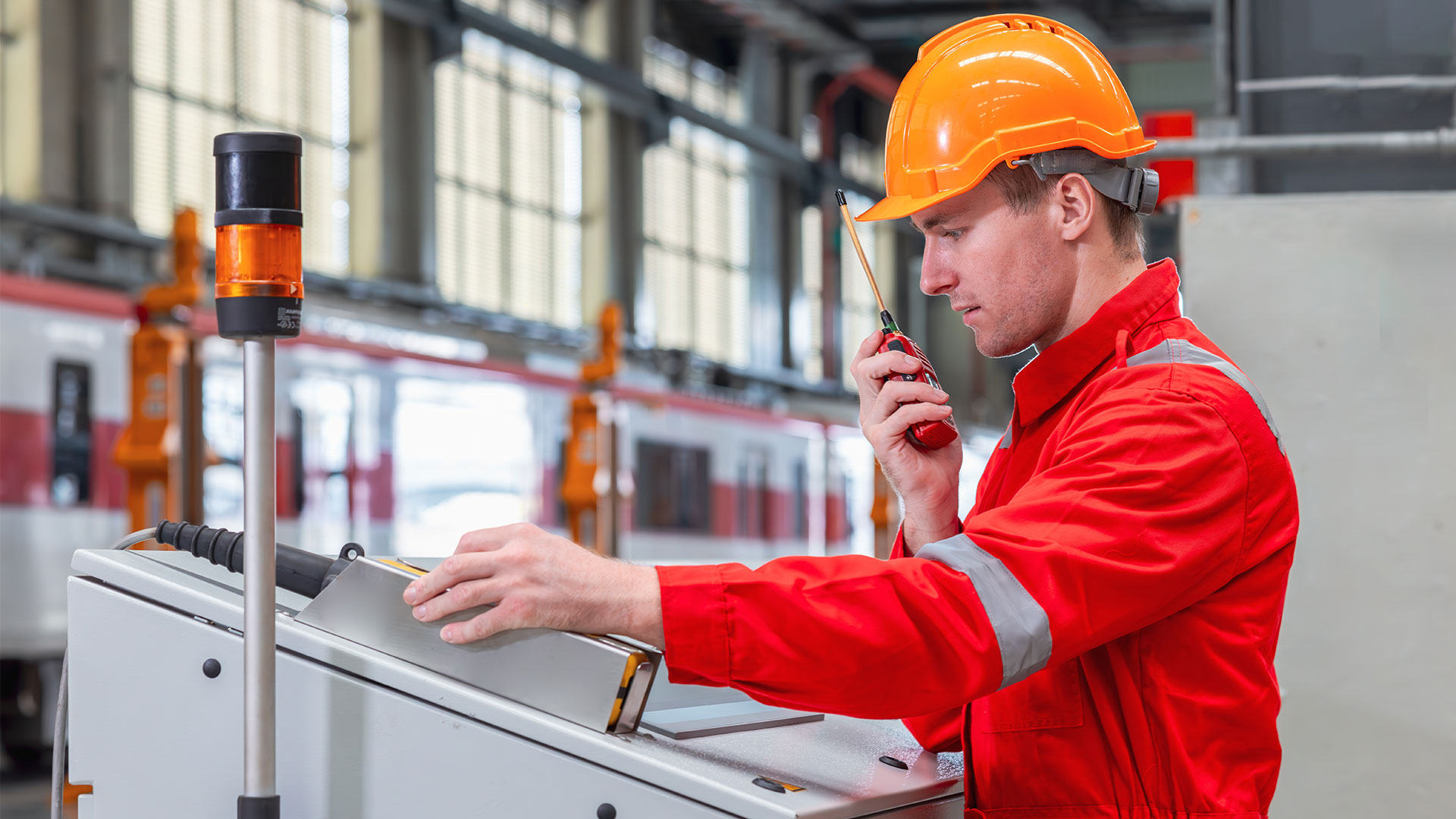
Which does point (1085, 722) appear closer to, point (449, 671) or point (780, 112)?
point (449, 671)

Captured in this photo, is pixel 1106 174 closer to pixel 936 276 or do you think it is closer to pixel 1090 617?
pixel 936 276

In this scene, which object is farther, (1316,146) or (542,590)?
(1316,146)

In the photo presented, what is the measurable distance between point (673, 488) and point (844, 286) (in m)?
10.3

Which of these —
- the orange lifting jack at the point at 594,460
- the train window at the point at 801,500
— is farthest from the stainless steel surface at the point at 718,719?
the train window at the point at 801,500

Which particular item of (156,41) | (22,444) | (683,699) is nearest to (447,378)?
(22,444)

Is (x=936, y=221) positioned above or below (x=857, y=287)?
below

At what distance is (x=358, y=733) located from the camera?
1.36m

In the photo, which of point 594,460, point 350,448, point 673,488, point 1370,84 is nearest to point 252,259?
point 1370,84

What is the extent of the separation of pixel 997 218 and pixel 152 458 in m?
5.63

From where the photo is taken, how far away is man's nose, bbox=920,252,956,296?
1.60 m

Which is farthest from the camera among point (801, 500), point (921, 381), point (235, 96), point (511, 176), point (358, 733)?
point (511, 176)

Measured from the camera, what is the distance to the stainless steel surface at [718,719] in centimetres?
142

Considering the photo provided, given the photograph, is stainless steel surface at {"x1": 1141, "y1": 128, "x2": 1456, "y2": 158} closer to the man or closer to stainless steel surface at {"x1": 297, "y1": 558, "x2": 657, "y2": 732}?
the man

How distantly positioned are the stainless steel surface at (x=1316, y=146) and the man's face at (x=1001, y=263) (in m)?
1.43
